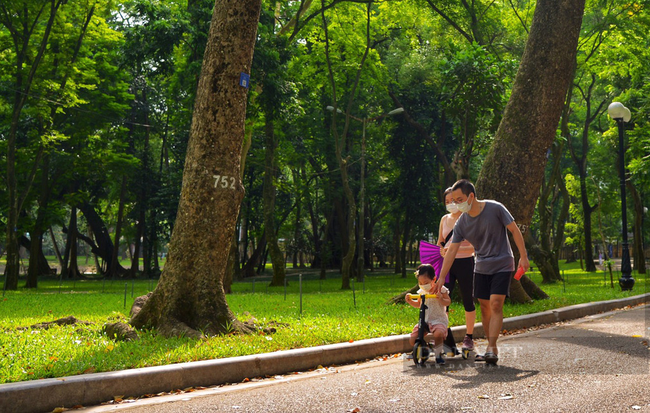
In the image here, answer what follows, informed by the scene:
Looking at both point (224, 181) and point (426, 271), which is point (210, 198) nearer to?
point (224, 181)

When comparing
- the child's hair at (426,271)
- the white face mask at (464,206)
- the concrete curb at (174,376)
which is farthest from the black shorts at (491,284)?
the concrete curb at (174,376)

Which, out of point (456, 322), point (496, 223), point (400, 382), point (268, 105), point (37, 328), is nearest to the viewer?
point (400, 382)

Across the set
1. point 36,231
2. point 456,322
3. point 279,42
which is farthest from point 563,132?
point 36,231

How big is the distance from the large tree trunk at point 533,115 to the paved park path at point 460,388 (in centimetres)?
542

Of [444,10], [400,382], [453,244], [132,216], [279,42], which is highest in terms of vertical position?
[444,10]

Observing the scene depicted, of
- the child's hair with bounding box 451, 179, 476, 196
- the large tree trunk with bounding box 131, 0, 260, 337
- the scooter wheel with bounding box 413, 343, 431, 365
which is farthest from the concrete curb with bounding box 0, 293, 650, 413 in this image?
the child's hair with bounding box 451, 179, 476, 196

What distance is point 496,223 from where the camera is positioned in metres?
7.00

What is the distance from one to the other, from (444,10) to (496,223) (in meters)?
19.9

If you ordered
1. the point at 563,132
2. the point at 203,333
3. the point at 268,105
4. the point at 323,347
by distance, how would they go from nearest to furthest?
the point at 323,347 < the point at 203,333 < the point at 268,105 < the point at 563,132

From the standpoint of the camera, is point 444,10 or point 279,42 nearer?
point 279,42

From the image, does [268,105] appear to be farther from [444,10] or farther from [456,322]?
[456,322]

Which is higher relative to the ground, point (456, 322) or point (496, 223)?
point (496, 223)

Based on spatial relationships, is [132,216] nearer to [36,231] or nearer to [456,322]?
[36,231]

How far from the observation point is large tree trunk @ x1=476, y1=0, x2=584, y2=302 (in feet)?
43.3
